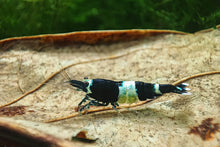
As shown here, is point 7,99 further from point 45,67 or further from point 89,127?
point 89,127

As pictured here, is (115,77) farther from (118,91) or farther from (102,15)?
(102,15)

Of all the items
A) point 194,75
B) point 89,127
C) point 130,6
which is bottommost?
point 89,127

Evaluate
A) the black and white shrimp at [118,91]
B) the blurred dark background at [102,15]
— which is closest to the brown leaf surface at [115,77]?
the black and white shrimp at [118,91]

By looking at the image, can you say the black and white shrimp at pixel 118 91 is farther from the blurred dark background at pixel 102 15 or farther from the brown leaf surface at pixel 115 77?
the blurred dark background at pixel 102 15

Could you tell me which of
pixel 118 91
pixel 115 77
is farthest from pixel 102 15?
pixel 118 91

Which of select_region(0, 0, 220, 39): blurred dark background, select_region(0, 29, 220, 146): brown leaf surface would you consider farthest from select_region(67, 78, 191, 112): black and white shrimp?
select_region(0, 0, 220, 39): blurred dark background

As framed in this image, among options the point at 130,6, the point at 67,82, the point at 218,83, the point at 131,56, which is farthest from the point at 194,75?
the point at 130,6
